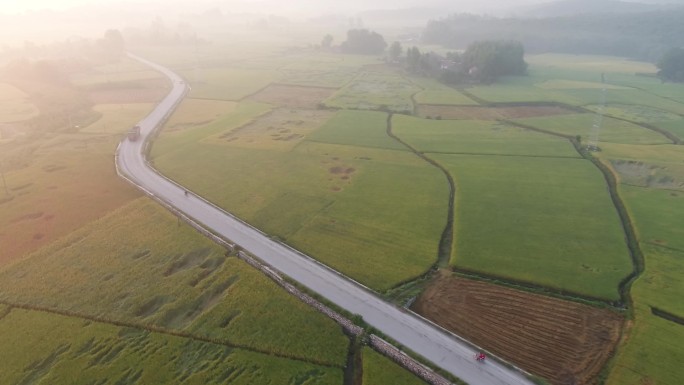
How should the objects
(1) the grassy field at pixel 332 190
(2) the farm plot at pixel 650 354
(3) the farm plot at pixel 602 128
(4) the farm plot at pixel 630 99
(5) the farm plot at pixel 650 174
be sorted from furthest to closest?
(4) the farm plot at pixel 630 99 → (3) the farm plot at pixel 602 128 → (5) the farm plot at pixel 650 174 → (1) the grassy field at pixel 332 190 → (2) the farm plot at pixel 650 354

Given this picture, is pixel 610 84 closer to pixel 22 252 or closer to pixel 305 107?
pixel 305 107

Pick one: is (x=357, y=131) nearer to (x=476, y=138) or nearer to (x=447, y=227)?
(x=476, y=138)

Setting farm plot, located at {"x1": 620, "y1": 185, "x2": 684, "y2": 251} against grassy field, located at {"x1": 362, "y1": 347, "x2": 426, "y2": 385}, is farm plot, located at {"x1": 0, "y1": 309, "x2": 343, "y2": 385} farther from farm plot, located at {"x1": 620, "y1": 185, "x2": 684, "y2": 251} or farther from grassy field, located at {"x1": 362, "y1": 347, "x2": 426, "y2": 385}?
farm plot, located at {"x1": 620, "y1": 185, "x2": 684, "y2": 251}

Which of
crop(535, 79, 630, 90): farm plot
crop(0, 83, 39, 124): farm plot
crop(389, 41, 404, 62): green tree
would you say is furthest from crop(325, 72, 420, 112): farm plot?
crop(0, 83, 39, 124): farm plot

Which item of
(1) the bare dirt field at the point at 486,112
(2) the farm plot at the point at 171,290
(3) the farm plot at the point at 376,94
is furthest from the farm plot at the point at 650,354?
(3) the farm plot at the point at 376,94

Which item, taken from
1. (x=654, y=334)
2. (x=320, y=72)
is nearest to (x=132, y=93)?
(x=320, y=72)

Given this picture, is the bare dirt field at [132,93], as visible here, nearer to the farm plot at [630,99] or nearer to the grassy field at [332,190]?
the grassy field at [332,190]
